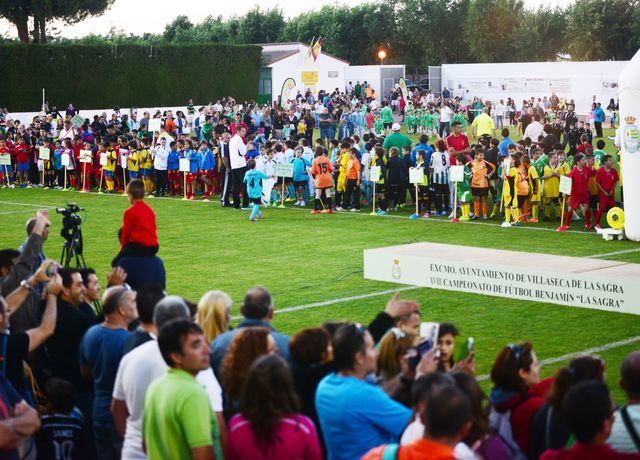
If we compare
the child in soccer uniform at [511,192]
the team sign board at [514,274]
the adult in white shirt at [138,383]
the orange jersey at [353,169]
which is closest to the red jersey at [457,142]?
the orange jersey at [353,169]

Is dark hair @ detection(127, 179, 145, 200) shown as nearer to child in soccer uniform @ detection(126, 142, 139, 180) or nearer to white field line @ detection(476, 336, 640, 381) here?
white field line @ detection(476, 336, 640, 381)

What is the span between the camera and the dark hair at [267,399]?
509 centimetres

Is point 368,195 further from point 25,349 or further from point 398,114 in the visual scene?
point 398,114

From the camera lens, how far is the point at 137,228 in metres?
11.9

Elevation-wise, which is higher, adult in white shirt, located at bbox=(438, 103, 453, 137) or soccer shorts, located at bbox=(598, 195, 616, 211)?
adult in white shirt, located at bbox=(438, 103, 453, 137)

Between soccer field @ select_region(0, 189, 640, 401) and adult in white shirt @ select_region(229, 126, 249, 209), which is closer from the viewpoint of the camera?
soccer field @ select_region(0, 189, 640, 401)

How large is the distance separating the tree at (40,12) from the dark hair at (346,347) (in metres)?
61.3

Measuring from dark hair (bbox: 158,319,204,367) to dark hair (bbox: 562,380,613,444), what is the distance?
204cm

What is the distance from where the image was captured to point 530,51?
8138 cm

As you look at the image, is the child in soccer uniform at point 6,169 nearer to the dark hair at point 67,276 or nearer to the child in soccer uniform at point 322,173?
the child in soccer uniform at point 322,173

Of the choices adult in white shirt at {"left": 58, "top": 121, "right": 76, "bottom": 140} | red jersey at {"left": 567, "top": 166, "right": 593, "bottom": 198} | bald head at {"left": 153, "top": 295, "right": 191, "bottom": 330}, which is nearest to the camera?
bald head at {"left": 153, "top": 295, "right": 191, "bottom": 330}

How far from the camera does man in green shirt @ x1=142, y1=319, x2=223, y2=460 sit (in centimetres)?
527

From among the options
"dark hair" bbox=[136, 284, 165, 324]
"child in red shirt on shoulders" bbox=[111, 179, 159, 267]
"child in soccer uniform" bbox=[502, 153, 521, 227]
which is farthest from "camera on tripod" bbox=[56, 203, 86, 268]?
"child in soccer uniform" bbox=[502, 153, 521, 227]

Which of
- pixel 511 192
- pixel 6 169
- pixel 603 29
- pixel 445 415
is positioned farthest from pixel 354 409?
pixel 603 29
